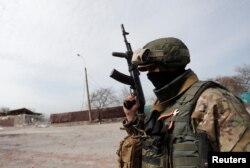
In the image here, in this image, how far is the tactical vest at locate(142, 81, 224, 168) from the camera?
1571mm

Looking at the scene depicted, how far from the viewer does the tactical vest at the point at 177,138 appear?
1.57 meters

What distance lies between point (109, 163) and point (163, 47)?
7144 mm

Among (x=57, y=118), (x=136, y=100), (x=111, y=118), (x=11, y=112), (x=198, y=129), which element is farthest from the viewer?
(x=11, y=112)

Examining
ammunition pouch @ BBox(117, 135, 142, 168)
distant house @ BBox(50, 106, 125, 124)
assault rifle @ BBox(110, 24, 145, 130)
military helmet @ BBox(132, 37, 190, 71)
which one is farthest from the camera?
distant house @ BBox(50, 106, 125, 124)

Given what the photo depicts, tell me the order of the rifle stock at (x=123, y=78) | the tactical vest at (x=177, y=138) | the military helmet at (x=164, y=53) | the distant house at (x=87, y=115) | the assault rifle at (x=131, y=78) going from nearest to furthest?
the tactical vest at (x=177, y=138) < the military helmet at (x=164, y=53) < the assault rifle at (x=131, y=78) < the rifle stock at (x=123, y=78) < the distant house at (x=87, y=115)

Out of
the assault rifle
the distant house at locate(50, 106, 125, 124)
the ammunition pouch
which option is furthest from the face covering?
the distant house at locate(50, 106, 125, 124)

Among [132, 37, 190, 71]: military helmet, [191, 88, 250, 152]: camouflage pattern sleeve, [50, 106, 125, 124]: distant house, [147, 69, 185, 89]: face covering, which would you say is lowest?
[50, 106, 125, 124]: distant house

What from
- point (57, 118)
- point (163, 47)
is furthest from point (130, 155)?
point (57, 118)

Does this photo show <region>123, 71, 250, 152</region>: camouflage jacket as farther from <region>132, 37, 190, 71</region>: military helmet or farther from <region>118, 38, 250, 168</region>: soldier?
<region>132, 37, 190, 71</region>: military helmet

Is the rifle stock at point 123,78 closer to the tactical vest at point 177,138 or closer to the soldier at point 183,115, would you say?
the soldier at point 183,115

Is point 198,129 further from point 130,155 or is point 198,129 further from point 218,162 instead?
point 130,155

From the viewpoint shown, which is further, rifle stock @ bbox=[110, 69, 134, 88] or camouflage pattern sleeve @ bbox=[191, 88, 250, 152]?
rifle stock @ bbox=[110, 69, 134, 88]

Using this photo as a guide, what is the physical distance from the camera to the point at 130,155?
2426 mm

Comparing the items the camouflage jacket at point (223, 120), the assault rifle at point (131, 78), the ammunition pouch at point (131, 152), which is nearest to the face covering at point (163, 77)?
the camouflage jacket at point (223, 120)
